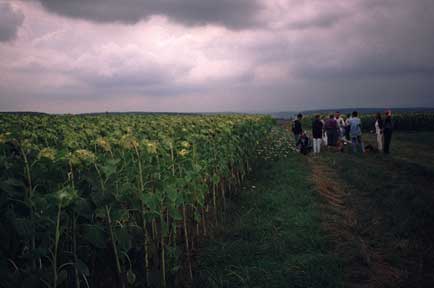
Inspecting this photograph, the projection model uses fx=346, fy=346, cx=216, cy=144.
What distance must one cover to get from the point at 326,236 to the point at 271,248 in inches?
45.5

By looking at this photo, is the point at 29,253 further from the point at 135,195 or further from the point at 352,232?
the point at 352,232

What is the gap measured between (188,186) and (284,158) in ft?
38.0

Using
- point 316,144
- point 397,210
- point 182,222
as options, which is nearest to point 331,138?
point 316,144

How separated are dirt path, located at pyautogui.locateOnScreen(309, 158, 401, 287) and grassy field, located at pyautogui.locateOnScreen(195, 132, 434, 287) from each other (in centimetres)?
1

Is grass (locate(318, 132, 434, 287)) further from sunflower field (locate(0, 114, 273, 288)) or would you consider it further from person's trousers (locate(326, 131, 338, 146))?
person's trousers (locate(326, 131, 338, 146))

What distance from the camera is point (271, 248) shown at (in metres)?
5.95

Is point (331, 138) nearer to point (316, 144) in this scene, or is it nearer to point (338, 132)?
point (338, 132)

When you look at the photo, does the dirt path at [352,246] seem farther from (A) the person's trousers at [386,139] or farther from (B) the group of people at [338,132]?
(A) the person's trousers at [386,139]

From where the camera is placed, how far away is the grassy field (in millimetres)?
5008

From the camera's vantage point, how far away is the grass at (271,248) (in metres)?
4.94

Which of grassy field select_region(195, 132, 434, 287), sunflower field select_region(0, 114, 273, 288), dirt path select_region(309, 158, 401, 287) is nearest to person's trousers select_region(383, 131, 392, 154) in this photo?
grassy field select_region(195, 132, 434, 287)

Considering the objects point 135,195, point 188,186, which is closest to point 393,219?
point 188,186

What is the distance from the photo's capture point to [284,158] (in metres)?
16.8

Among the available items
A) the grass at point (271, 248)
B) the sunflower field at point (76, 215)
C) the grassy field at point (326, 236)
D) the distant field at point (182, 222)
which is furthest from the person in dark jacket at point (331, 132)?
the sunflower field at point (76, 215)
